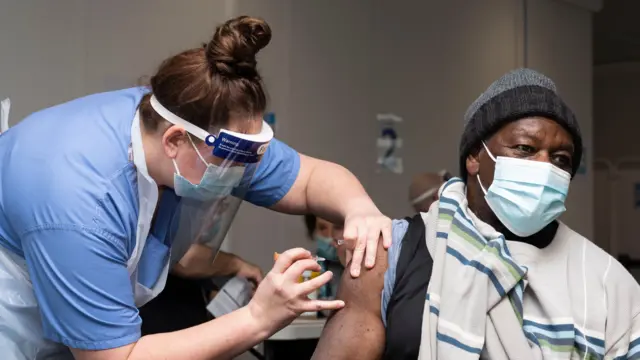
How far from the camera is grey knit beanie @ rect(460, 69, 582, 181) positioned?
1580mm

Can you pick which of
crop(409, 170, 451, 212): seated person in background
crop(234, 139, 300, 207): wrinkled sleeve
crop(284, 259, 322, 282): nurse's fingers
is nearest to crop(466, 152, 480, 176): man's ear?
crop(234, 139, 300, 207): wrinkled sleeve

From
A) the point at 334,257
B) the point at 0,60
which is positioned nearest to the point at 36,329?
the point at 0,60

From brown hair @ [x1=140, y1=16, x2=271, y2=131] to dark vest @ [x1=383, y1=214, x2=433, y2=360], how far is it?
459 mm

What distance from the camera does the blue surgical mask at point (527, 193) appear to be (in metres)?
1.58

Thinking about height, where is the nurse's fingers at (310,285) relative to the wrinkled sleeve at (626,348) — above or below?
above

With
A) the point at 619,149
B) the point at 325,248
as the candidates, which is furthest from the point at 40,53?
the point at 619,149

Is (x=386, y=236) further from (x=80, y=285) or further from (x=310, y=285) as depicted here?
(x=80, y=285)

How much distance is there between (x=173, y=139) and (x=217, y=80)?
150 mm

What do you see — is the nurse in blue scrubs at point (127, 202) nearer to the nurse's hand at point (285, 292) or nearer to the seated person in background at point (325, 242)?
the nurse's hand at point (285, 292)

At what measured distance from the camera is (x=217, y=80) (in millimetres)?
1391

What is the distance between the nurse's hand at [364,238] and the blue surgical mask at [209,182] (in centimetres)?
27

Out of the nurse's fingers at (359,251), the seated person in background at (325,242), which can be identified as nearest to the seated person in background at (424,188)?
the seated person in background at (325,242)

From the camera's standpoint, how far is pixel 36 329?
1469 millimetres

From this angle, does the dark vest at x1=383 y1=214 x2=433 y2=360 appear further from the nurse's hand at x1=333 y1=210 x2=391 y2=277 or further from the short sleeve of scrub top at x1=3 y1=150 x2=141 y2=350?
the short sleeve of scrub top at x1=3 y1=150 x2=141 y2=350
